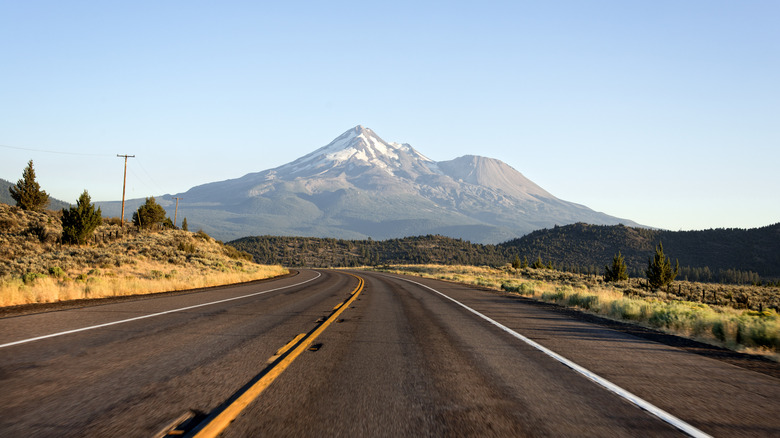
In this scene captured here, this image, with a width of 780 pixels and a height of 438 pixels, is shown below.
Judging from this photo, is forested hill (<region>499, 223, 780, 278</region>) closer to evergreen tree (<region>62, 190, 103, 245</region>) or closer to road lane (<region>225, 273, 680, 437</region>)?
evergreen tree (<region>62, 190, 103, 245</region>)

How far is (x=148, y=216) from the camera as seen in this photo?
56.0m

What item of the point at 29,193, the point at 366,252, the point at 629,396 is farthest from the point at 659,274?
the point at 366,252

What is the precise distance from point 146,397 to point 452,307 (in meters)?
11.4

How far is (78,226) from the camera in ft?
106

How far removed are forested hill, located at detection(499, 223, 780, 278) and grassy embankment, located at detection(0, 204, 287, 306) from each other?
131645 millimetres

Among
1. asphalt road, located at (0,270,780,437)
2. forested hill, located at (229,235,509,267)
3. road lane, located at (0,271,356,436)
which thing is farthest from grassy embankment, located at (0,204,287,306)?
forested hill, located at (229,235,509,267)

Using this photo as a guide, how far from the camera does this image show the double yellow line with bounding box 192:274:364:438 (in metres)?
3.63

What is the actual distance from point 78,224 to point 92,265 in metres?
9.21

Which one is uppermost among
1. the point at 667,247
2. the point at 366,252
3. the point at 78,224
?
the point at 667,247

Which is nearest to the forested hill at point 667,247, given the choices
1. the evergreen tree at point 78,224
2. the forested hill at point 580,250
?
the forested hill at point 580,250

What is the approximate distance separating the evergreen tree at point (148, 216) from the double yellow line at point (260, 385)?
52.2 m

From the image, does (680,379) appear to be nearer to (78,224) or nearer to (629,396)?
(629,396)

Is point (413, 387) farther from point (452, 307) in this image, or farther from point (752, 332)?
point (452, 307)

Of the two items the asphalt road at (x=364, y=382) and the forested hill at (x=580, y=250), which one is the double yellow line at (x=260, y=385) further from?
the forested hill at (x=580, y=250)
